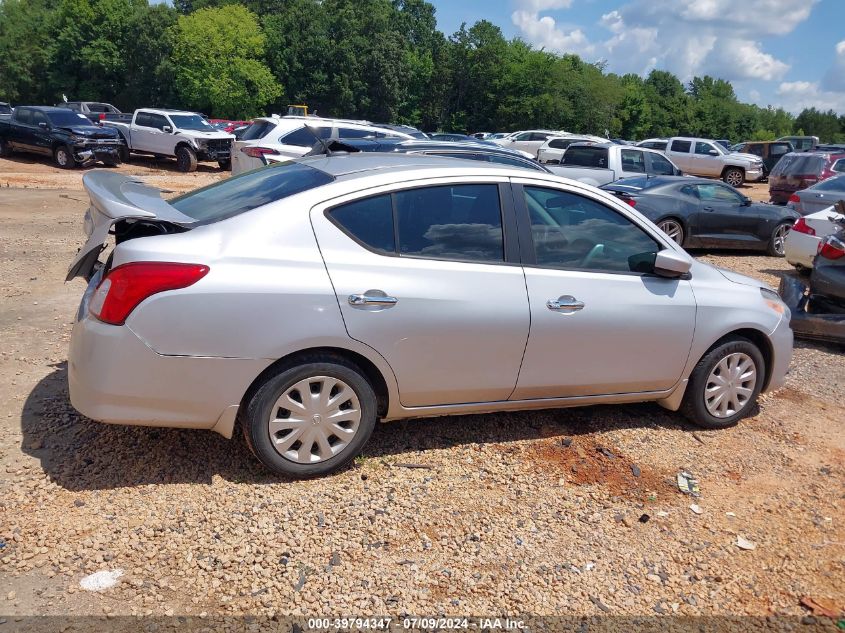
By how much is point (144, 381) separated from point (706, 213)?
35.4 ft

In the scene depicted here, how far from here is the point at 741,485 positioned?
4.33 m

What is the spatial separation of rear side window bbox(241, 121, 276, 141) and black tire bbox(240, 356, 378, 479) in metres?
12.1

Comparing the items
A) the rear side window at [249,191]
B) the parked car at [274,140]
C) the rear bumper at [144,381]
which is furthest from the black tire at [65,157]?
the rear bumper at [144,381]

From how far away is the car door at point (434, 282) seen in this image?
3.80m

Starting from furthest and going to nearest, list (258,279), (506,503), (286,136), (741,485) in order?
(286,136) → (741,485) → (506,503) → (258,279)

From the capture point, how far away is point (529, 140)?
35.0m

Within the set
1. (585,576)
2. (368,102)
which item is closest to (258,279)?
(585,576)

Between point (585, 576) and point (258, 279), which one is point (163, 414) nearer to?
point (258, 279)

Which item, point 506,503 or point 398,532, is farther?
point 506,503

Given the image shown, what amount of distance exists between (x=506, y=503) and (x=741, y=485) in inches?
59.0

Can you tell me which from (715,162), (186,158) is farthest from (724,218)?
(715,162)

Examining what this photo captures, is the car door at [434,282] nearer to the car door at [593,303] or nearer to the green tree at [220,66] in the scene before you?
the car door at [593,303]

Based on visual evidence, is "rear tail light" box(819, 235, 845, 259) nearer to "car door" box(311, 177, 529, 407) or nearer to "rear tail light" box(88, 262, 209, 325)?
"car door" box(311, 177, 529, 407)

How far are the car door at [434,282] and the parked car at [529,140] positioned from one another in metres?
28.0
